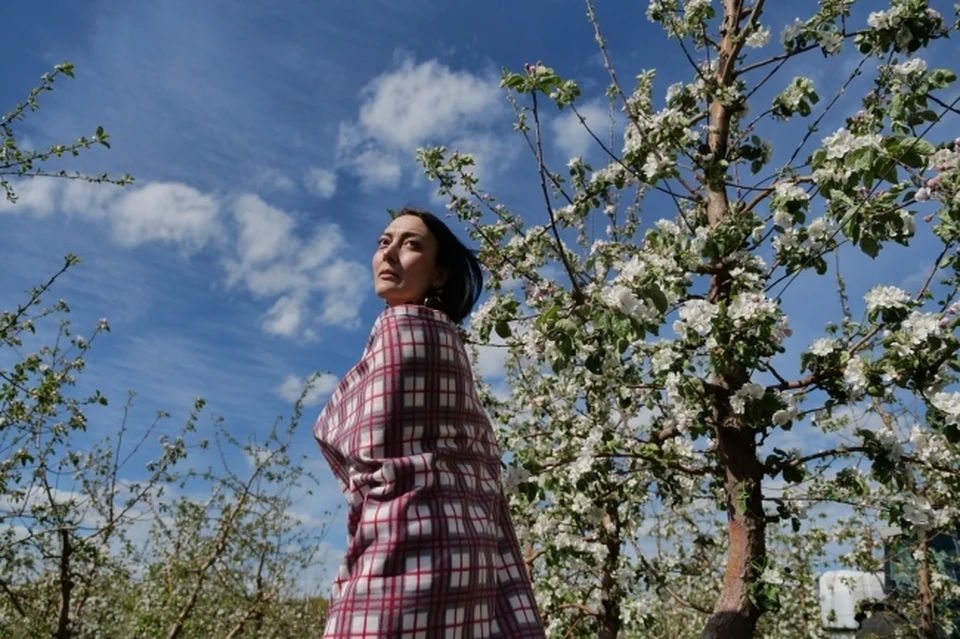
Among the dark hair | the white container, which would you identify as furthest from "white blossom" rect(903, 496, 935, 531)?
the white container

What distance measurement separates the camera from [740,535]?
2795mm

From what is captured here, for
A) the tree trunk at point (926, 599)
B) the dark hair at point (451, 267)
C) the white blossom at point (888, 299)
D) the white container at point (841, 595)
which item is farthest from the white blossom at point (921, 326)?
the white container at point (841, 595)

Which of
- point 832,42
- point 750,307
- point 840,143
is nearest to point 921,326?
point 750,307

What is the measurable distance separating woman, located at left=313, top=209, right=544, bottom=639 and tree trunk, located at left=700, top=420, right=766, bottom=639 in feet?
4.41

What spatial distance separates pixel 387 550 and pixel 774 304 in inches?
63.2

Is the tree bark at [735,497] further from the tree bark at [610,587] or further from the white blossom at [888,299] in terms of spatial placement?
the tree bark at [610,587]

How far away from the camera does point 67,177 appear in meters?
3.71

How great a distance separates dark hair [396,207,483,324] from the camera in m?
1.94

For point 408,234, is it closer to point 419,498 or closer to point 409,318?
point 409,318

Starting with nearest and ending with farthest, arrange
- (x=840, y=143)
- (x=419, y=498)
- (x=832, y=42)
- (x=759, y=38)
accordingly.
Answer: (x=419, y=498)
(x=840, y=143)
(x=832, y=42)
(x=759, y=38)

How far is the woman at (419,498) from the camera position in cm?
135

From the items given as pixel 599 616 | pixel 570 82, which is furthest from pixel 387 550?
pixel 599 616

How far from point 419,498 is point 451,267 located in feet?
2.32

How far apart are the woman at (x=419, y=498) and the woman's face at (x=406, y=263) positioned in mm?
226
